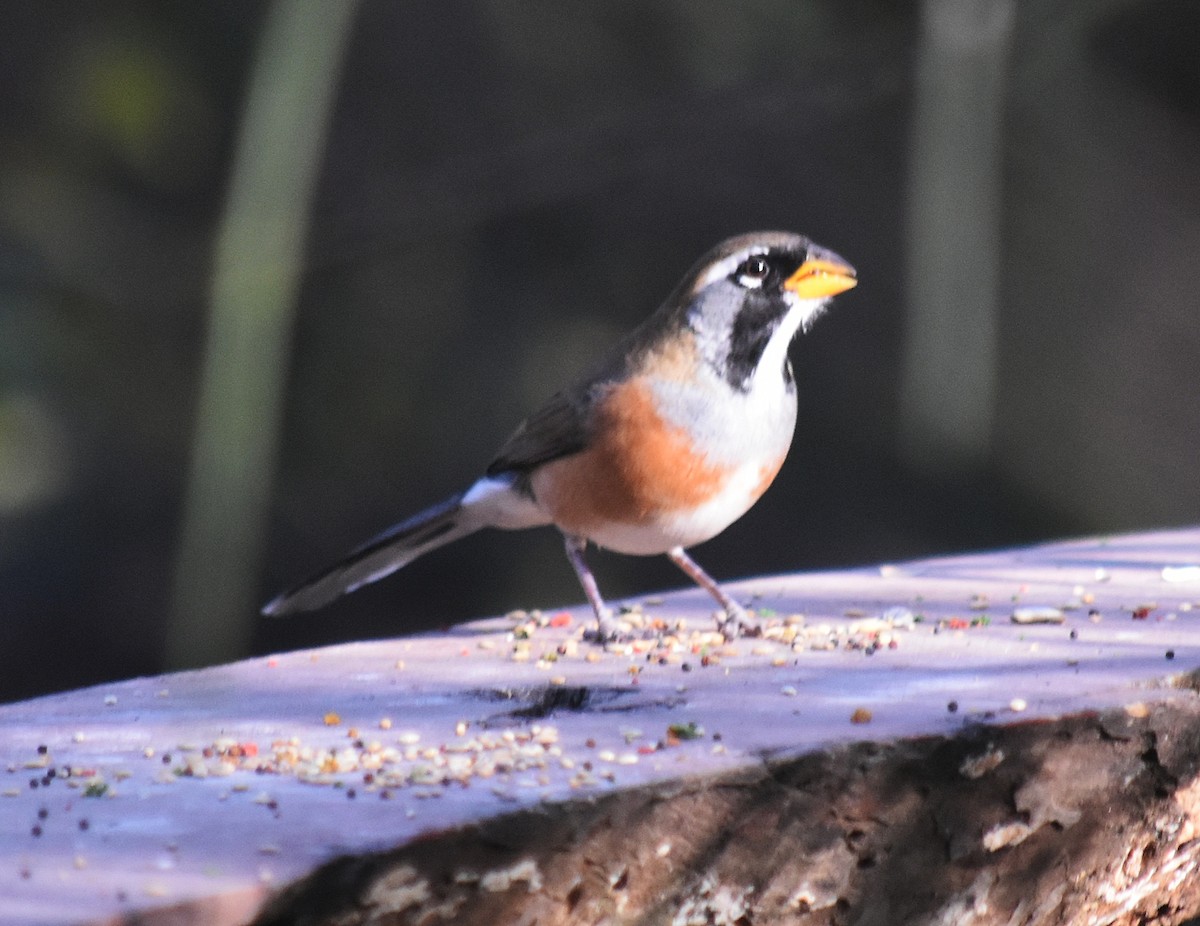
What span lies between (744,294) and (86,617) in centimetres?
469

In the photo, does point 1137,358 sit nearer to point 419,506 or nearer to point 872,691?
point 419,506

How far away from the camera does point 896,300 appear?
8648 mm

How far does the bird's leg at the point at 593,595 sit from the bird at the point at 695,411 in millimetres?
13

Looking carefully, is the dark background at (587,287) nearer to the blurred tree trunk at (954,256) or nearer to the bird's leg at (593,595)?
the blurred tree trunk at (954,256)

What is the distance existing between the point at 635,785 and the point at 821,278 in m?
2.09

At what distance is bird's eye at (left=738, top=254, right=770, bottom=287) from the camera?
4453mm

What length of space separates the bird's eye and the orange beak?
7cm

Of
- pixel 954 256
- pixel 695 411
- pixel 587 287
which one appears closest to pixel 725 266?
pixel 695 411

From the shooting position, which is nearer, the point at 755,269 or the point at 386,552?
the point at 755,269

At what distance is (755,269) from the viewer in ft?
14.6

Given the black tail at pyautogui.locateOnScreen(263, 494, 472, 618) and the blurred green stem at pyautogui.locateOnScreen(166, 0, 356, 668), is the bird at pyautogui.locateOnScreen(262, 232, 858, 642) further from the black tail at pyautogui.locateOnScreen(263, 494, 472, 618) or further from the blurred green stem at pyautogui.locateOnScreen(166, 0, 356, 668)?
the blurred green stem at pyautogui.locateOnScreen(166, 0, 356, 668)

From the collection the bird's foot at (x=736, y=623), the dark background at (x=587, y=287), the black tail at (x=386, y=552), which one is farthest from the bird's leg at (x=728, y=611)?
the dark background at (x=587, y=287)

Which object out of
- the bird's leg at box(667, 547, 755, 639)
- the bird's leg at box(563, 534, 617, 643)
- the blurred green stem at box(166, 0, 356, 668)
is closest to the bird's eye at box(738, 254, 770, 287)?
the bird's leg at box(667, 547, 755, 639)

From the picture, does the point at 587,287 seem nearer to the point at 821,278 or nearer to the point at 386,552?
the point at 386,552
